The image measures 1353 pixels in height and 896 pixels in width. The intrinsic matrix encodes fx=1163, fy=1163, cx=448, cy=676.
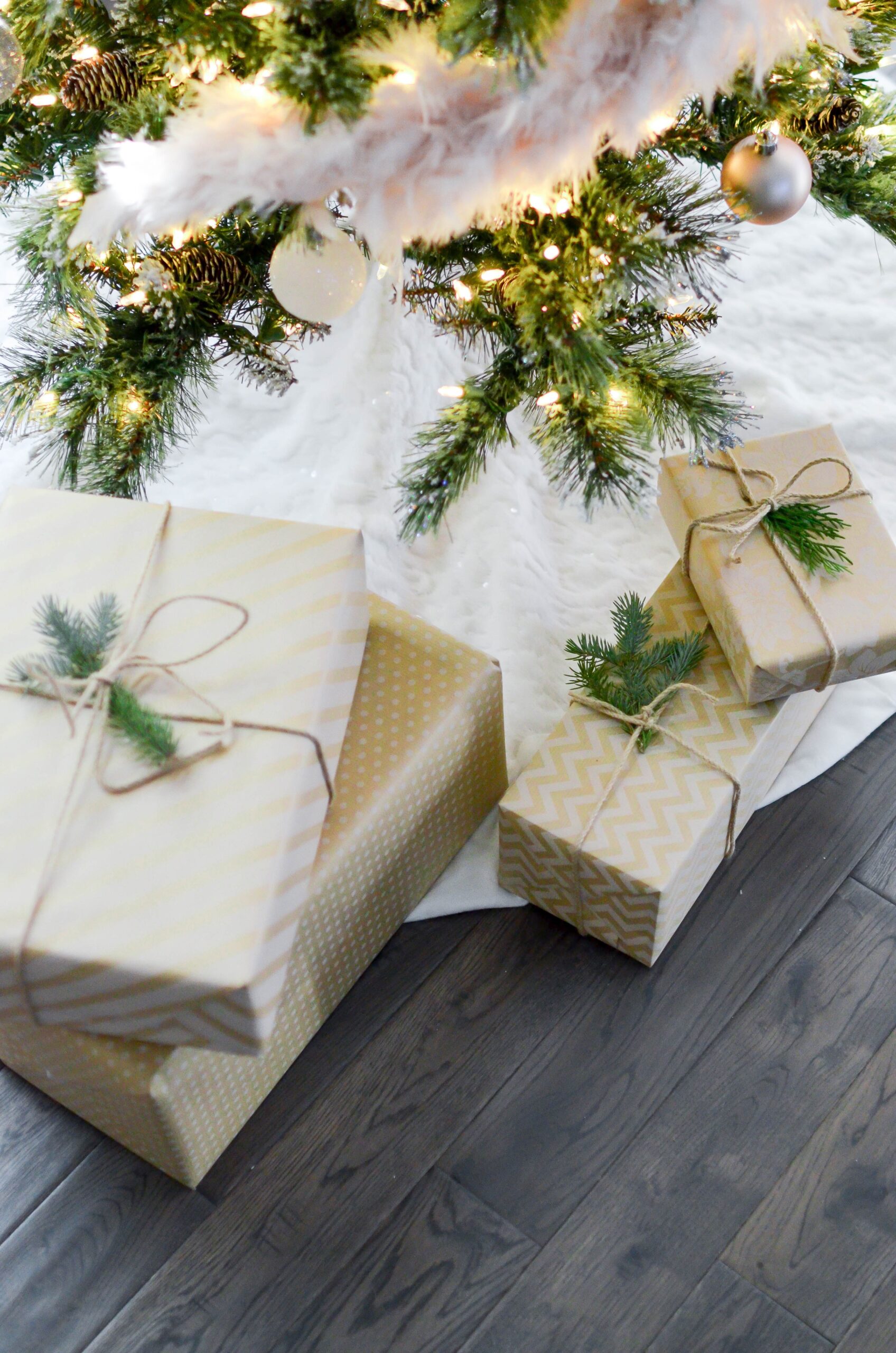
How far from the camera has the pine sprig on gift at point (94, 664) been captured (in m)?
0.80

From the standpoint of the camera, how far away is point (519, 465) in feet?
4.50

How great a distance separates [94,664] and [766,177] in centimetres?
61

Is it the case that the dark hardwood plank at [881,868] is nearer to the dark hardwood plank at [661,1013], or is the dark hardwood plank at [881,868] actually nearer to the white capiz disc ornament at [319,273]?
the dark hardwood plank at [661,1013]

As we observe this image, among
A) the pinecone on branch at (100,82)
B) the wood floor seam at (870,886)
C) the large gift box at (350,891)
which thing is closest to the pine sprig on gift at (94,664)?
the large gift box at (350,891)

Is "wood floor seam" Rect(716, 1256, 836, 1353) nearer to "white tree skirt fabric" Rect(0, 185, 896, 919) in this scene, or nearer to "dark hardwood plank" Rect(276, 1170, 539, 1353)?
"dark hardwood plank" Rect(276, 1170, 539, 1353)

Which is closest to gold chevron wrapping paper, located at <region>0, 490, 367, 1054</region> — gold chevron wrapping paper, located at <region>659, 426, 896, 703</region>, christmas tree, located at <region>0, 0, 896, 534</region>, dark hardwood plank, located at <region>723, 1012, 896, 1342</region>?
christmas tree, located at <region>0, 0, 896, 534</region>

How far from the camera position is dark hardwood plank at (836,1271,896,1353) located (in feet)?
2.85

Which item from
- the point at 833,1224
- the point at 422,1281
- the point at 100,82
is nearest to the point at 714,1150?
the point at 833,1224

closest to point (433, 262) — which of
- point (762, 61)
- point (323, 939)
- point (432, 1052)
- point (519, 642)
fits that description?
point (762, 61)

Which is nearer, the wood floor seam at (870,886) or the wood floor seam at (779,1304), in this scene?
the wood floor seam at (779,1304)

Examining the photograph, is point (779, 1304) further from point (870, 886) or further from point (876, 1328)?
point (870, 886)

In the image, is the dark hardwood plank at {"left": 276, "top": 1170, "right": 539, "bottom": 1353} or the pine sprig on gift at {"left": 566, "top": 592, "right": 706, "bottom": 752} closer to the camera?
the dark hardwood plank at {"left": 276, "top": 1170, "right": 539, "bottom": 1353}

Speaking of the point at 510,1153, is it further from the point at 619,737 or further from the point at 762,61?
the point at 762,61

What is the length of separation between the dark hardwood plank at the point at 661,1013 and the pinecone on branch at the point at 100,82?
825mm
